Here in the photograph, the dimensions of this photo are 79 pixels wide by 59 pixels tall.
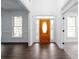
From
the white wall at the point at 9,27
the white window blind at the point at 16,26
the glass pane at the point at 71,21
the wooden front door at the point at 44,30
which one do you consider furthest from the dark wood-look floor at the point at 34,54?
the glass pane at the point at 71,21

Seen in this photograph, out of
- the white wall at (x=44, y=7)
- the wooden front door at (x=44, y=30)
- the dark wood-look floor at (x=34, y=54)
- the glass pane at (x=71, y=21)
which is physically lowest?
the dark wood-look floor at (x=34, y=54)

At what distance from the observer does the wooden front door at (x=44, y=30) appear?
1259cm

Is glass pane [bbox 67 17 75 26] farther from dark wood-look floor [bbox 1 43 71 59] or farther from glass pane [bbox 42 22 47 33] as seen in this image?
dark wood-look floor [bbox 1 43 71 59]

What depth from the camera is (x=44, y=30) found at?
41.3 feet

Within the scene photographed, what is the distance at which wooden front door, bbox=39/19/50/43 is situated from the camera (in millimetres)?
12586

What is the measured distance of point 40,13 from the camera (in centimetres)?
1121

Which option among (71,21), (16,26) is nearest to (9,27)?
(16,26)

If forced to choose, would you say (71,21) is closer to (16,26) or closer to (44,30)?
(44,30)

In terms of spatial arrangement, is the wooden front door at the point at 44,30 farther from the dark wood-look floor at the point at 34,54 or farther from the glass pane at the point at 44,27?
the dark wood-look floor at the point at 34,54

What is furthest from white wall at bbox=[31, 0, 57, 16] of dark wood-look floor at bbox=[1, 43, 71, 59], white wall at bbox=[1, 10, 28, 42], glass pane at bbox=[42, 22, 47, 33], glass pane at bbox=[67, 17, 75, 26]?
dark wood-look floor at bbox=[1, 43, 71, 59]

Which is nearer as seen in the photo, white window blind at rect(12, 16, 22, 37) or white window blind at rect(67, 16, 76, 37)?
white window blind at rect(12, 16, 22, 37)

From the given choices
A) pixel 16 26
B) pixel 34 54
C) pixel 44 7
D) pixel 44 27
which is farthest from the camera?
pixel 44 27

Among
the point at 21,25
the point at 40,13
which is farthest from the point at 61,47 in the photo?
the point at 21,25

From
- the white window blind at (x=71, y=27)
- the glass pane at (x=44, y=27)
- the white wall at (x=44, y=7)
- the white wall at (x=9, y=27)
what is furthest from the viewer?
the glass pane at (x=44, y=27)
